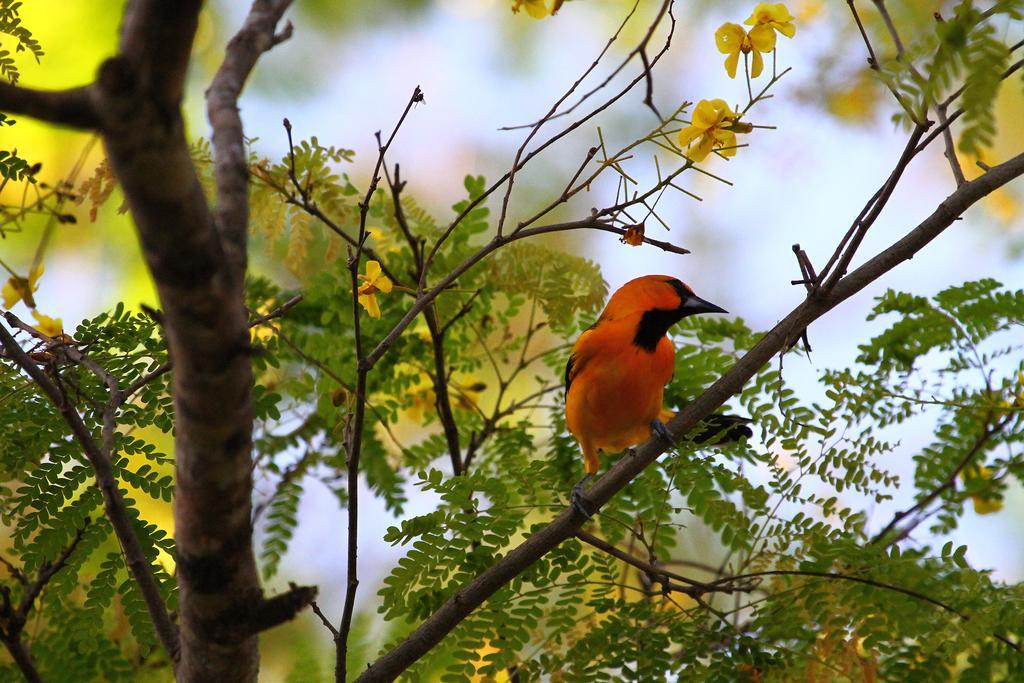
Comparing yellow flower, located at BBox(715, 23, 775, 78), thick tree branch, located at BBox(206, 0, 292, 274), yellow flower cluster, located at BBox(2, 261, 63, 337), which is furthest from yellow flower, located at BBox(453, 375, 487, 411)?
thick tree branch, located at BBox(206, 0, 292, 274)

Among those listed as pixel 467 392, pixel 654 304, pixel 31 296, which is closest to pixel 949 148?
pixel 654 304

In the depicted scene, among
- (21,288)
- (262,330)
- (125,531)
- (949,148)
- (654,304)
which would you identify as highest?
(654,304)

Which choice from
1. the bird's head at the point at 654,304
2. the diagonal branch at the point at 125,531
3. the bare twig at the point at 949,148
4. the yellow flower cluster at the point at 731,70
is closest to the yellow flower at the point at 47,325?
the diagonal branch at the point at 125,531

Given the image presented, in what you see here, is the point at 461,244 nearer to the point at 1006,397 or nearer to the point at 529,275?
the point at 529,275

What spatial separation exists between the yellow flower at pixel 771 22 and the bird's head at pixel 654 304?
1241mm

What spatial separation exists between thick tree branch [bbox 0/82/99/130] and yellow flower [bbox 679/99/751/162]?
4.48ft

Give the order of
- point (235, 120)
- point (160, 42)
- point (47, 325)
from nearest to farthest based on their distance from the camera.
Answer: point (160, 42) < point (235, 120) < point (47, 325)

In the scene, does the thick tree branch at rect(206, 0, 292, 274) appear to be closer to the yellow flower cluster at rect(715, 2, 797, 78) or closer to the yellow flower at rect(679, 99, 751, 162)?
the yellow flower at rect(679, 99, 751, 162)

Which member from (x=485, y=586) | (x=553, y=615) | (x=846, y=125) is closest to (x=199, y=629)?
(x=485, y=586)

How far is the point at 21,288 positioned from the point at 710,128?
5.43 ft

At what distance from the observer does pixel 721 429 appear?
2.66 meters

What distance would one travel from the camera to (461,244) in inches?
120

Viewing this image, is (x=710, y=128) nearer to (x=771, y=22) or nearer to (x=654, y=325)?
(x=771, y=22)

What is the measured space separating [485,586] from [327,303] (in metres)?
1.35
